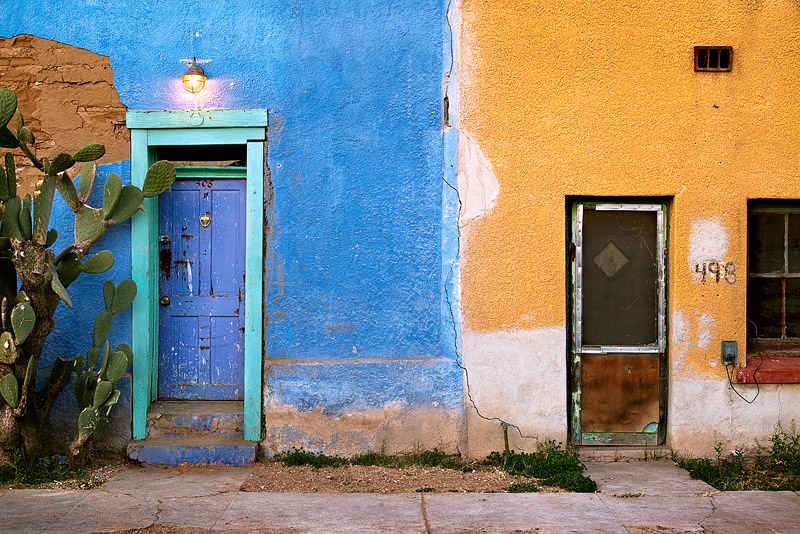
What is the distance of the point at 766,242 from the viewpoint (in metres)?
5.53

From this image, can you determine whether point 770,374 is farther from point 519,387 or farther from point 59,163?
point 59,163

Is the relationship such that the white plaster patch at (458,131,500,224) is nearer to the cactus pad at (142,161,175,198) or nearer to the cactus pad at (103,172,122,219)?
the cactus pad at (142,161,175,198)

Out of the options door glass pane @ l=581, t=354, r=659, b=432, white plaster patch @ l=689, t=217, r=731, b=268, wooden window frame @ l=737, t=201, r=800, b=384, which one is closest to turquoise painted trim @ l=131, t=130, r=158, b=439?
door glass pane @ l=581, t=354, r=659, b=432

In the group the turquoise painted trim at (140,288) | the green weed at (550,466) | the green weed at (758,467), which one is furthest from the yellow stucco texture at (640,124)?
the turquoise painted trim at (140,288)

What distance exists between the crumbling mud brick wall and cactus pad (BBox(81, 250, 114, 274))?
906 mm

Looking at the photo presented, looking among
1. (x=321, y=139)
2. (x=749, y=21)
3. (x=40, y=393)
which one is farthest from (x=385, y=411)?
(x=749, y=21)

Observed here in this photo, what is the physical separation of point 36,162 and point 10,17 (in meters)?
1.49

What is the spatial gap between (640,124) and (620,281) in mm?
1349

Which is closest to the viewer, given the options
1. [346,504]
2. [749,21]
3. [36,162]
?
[346,504]

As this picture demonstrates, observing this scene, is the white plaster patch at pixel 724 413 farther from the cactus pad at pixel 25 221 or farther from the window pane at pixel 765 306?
the cactus pad at pixel 25 221

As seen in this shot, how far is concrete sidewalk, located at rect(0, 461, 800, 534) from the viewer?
408 cm

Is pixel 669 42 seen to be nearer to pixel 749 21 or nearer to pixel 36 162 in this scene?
pixel 749 21

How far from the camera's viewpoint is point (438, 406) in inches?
211

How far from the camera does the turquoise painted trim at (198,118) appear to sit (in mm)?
5410
